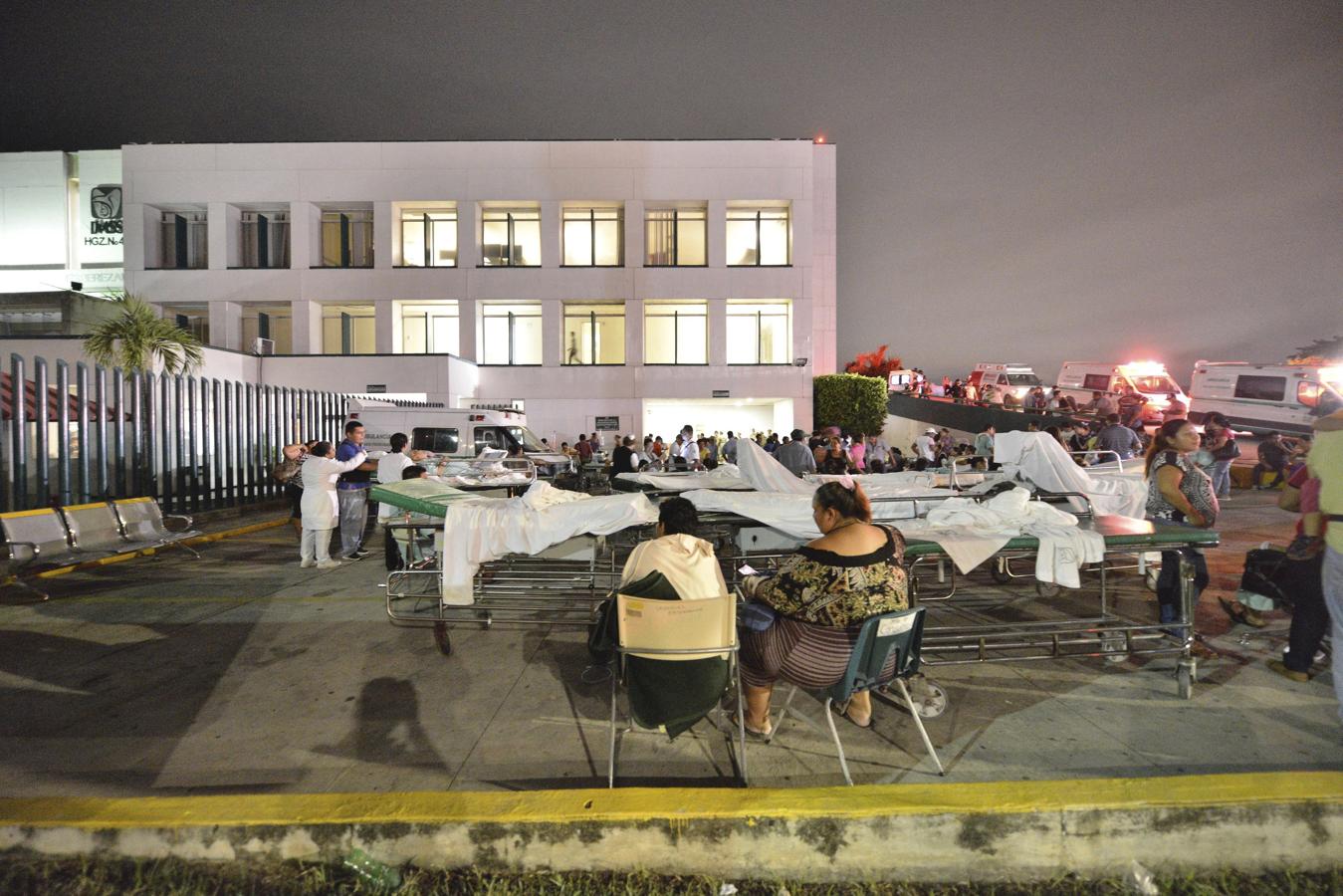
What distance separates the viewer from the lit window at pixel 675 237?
2738cm

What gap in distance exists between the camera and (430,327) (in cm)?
2709

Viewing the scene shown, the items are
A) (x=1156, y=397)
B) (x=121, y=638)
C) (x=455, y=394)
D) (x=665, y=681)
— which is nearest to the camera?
(x=665, y=681)

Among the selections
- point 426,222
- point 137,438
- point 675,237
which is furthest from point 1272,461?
point 426,222

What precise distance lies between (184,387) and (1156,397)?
90.4ft

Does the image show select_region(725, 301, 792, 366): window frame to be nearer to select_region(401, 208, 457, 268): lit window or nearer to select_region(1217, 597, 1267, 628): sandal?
select_region(401, 208, 457, 268): lit window

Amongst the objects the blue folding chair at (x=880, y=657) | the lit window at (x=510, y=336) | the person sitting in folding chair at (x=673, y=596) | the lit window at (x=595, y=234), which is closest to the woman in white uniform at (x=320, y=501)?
the person sitting in folding chair at (x=673, y=596)

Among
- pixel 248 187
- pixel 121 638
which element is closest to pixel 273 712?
pixel 121 638

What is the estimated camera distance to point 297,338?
1019 inches

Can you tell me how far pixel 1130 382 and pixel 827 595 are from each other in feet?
82.7

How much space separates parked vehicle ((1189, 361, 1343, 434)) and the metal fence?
2557cm

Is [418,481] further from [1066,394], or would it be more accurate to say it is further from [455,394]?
[1066,394]

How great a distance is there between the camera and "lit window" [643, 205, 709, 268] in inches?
1078

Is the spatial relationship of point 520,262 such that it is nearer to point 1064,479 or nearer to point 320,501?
point 320,501

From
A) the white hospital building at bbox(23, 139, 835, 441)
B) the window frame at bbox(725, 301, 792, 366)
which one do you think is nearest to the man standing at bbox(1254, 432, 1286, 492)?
the white hospital building at bbox(23, 139, 835, 441)
